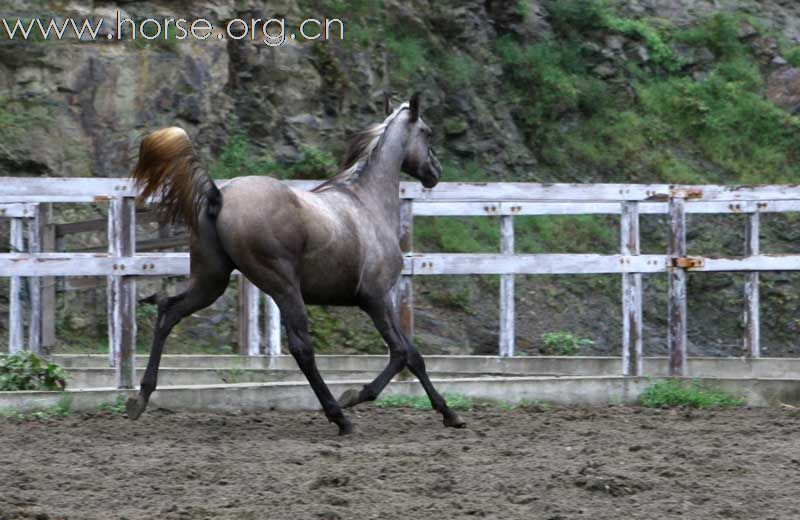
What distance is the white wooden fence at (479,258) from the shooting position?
796cm

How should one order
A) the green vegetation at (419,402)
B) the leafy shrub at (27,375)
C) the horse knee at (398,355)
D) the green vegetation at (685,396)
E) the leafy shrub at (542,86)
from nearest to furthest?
the horse knee at (398,355) → the leafy shrub at (27,375) → the green vegetation at (419,402) → the green vegetation at (685,396) → the leafy shrub at (542,86)

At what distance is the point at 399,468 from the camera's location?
581 centimetres

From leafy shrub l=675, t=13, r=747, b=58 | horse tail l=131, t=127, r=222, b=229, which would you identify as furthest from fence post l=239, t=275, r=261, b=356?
leafy shrub l=675, t=13, r=747, b=58

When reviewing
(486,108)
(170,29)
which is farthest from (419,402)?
(486,108)

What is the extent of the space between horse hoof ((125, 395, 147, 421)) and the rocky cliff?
22.4 ft

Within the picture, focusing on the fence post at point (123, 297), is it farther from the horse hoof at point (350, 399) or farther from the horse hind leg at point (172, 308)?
the horse hoof at point (350, 399)

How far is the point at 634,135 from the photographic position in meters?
19.5

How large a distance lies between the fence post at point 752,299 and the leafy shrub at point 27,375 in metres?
6.03

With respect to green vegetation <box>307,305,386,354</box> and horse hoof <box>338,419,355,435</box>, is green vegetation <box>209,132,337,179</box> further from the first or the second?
horse hoof <box>338,419,355,435</box>

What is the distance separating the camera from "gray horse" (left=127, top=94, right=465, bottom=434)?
7023 mm

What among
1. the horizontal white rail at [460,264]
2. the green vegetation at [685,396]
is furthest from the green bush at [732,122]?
the green vegetation at [685,396]

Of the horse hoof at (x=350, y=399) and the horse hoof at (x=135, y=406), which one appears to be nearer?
the horse hoof at (x=135, y=406)

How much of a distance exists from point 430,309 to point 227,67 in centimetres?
413

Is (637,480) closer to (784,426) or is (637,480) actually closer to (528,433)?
(528,433)
